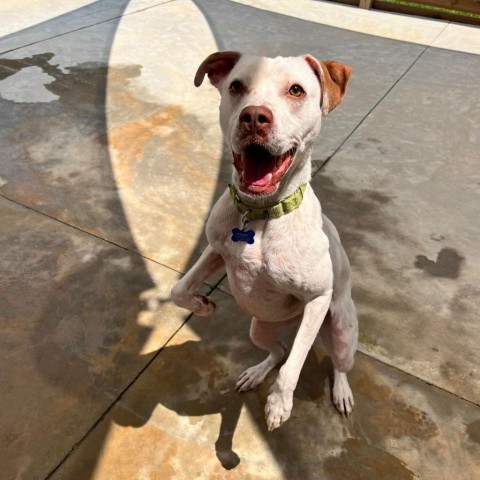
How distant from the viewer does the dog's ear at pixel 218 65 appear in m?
2.29

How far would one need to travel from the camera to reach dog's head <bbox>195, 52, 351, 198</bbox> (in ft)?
6.18

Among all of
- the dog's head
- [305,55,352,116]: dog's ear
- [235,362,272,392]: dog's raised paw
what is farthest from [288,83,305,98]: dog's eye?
[235,362,272,392]: dog's raised paw

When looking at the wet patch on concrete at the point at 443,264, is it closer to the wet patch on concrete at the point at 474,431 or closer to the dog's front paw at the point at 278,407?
the wet patch on concrete at the point at 474,431

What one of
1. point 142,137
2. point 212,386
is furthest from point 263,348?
point 142,137

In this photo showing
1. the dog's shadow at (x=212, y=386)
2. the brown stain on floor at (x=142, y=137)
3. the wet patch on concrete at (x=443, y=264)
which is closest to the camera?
the dog's shadow at (x=212, y=386)

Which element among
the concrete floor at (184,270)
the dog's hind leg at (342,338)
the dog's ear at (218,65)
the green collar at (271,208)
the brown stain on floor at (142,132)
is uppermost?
the dog's ear at (218,65)

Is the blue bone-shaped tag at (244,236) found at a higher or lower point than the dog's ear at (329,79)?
lower

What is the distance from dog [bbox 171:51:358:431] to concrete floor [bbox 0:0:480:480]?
1.87 feet

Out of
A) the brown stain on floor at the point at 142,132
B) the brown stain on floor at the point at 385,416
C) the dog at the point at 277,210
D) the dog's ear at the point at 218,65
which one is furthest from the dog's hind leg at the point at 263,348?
the brown stain on floor at the point at 142,132

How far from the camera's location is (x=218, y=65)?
236cm

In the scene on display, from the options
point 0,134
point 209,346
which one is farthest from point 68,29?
point 209,346

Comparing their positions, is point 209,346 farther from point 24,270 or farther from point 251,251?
point 24,270

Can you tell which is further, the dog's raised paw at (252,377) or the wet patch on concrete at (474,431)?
the dog's raised paw at (252,377)

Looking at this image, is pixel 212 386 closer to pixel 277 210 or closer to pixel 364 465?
pixel 364 465
